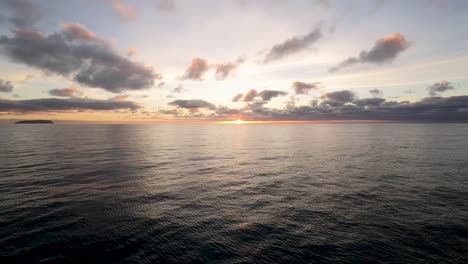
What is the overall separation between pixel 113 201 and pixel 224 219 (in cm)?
1583

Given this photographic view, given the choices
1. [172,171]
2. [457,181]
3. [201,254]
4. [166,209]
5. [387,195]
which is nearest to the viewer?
[201,254]

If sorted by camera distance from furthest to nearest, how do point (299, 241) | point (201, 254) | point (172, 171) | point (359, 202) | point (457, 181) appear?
point (172, 171), point (457, 181), point (359, 202), point (299, 241), point (201, 254)

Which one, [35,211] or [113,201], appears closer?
[35,211]

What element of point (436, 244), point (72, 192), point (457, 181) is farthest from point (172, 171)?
point (457, 181)

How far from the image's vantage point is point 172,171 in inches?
1973

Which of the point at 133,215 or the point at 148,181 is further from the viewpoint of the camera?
the point at 148,181

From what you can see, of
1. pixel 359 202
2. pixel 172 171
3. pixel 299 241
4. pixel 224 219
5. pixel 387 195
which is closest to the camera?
pixel 299 241

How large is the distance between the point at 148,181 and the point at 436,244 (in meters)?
39.2

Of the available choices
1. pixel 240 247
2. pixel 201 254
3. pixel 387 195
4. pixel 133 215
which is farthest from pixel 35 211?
pixel 387 195

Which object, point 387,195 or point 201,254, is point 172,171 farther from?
point 387,195

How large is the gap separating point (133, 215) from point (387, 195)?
112ft

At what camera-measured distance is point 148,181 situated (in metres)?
41.0

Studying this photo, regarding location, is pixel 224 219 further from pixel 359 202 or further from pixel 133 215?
pixel 359 202

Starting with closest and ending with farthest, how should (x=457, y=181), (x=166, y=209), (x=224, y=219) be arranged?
(x=224, y=219) → (x=166, y=209) → (x=457, y=181)
